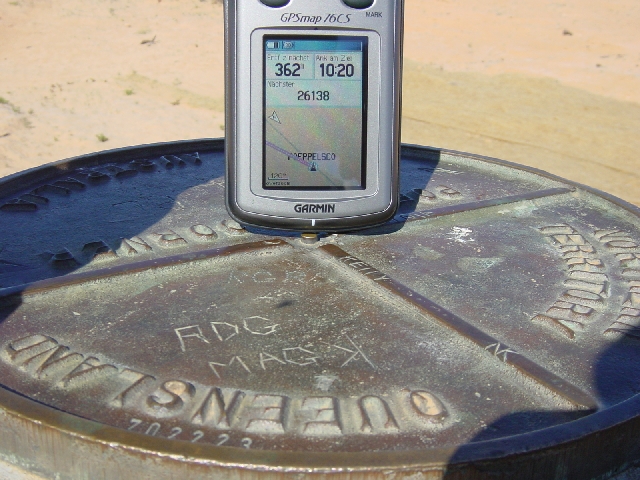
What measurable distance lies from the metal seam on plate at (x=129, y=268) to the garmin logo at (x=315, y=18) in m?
0.57

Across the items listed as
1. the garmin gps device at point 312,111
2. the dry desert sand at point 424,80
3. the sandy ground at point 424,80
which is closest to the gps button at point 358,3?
the garmin gps device at point 312,111

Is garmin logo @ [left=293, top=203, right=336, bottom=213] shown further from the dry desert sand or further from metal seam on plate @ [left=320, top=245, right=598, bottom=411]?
the dry desert sand

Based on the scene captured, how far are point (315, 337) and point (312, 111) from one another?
2.05 feet

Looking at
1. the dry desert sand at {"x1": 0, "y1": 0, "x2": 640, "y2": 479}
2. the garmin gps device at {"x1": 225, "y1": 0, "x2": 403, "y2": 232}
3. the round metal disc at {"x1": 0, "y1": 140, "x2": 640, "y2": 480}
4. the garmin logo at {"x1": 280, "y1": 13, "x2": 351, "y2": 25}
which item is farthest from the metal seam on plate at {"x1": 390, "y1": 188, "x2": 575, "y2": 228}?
the dry desert sand at {"x1": 0, "y1": 0, "x2": 640, "y2": 479}

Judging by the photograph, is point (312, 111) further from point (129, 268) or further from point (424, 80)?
point (424, 80)

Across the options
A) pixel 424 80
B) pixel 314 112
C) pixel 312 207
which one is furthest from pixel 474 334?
pixel 424 80

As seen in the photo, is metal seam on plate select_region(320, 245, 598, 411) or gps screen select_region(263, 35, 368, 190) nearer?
metal seam on plate select_region(320, 245, 598, 411)

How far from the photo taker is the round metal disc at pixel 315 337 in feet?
4.13

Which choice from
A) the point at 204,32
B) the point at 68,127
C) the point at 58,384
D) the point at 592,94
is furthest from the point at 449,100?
the point at 58,384

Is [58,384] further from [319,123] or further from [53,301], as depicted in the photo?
[319,123]

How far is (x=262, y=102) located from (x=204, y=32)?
34.8 feet

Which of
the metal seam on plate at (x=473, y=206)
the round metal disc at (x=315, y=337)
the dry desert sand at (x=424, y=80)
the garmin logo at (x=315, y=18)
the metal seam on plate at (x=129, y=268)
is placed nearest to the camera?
the round metal disc at (x=315, y=337)

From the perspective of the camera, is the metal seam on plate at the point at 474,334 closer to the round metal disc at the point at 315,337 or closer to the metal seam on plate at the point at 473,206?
the round metal disc at the point at 315,337

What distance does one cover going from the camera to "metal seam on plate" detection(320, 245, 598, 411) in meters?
1.42
